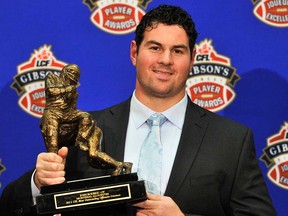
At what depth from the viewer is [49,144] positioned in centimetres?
166

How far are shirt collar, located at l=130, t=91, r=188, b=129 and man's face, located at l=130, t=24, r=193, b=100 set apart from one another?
0.19 ft

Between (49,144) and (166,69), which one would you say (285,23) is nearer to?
(166,69)

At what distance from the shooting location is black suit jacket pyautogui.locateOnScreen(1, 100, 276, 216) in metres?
1.83

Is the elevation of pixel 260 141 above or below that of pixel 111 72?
below

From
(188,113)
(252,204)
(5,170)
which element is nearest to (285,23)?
(188,113)

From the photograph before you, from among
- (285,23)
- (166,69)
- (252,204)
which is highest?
(285,23)

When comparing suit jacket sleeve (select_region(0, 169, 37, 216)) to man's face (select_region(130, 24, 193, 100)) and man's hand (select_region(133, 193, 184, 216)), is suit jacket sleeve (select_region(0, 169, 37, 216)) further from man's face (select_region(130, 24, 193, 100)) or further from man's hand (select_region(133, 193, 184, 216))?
man's face (select_region(130, 24, 193, 100))

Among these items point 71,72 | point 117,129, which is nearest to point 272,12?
point 117,129

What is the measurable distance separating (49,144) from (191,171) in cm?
45

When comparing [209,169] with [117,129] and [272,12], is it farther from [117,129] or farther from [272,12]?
[272,12]

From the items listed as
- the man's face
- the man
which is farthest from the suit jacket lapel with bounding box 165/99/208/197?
the man's face

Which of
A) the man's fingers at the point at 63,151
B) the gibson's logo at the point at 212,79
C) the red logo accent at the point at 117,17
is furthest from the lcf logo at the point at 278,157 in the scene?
the man's fingers at the point at 63,151

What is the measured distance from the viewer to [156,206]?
1.66m

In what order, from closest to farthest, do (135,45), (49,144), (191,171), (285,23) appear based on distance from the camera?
(49,144) < (191,171) < (135,45) < (285,23)
